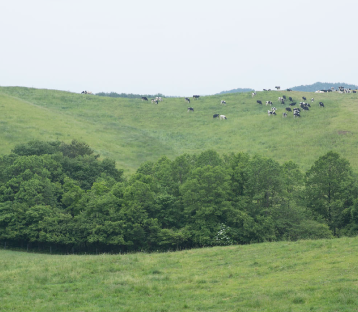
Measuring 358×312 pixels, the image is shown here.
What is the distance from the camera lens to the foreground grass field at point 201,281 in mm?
16453

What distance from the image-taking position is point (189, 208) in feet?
140

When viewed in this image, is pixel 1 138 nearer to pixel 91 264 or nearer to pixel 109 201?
pixel 109 201

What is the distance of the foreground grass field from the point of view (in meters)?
16.5

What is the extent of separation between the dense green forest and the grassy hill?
24.6m

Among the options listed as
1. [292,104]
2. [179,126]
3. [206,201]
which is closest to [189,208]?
[206,201]

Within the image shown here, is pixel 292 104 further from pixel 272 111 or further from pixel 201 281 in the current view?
pixel 201 281

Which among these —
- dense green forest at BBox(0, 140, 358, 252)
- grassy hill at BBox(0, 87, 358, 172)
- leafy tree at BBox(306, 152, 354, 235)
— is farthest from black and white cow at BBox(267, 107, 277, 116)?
leafy tree at BBox(306, 152, 354, 235)

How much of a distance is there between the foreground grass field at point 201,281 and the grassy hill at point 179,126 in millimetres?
45649

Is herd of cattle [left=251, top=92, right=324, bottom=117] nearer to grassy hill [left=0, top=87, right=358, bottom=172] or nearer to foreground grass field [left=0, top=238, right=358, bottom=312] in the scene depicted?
grassy hill [left=0, top=87, right=358, bottom=172]

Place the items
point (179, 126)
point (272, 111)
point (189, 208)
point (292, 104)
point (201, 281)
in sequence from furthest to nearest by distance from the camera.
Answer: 1. point (292, 104)
2. point (179, 126)
3. point (272, 111)
4. point (189, 208)
5. point (201, 281)

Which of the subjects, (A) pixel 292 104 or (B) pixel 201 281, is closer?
(B) pixel 201 281

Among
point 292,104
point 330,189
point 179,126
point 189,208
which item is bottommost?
point 189,208

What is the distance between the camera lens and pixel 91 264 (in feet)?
84.9

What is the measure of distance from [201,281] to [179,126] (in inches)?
3327
